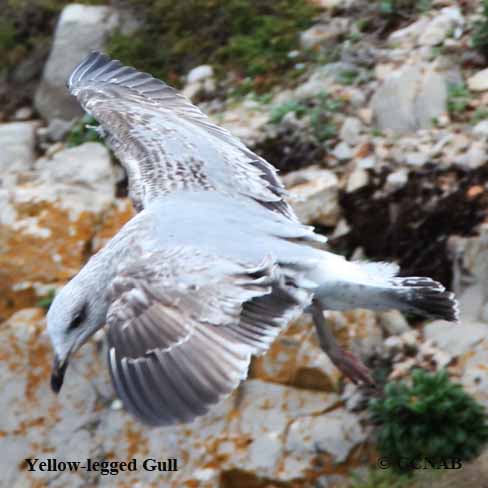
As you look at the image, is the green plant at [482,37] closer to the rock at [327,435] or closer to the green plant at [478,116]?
the green plant at [478,116]

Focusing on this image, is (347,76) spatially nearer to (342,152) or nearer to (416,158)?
(342,152)

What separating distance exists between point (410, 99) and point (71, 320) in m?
3.35

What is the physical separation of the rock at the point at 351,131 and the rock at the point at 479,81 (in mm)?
762

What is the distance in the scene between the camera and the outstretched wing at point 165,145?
5180mm

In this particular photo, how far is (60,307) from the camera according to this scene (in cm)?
432

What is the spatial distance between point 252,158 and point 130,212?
60.4 inches

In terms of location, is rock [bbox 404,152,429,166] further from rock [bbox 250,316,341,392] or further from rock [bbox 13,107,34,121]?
rock [bbox 13,107,34,121]

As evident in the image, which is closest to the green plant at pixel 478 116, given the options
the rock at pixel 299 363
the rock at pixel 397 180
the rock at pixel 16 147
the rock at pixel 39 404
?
the rock at pixel 397 180

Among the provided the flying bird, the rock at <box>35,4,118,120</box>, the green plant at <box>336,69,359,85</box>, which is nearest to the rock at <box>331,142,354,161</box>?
the green plant at <box>336,69,359,85</box>

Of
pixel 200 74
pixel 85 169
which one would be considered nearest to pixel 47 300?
pixel 85 169

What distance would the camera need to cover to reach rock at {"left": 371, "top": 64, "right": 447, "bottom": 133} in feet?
22.3

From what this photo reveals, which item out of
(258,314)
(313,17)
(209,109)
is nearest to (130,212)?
(209,109)

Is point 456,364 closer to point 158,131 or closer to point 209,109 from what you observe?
point 158,131

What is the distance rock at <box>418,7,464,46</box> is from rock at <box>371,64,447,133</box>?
32 centimetres
